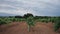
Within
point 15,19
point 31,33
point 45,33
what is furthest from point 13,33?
point 15,19

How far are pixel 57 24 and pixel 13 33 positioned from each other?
4216 mm

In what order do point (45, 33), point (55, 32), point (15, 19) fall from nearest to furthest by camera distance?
point (45, 33), point (55, 32), point (15, 19)

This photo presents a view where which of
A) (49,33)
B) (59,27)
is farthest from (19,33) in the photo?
(59,27)

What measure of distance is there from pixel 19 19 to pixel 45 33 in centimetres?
1397

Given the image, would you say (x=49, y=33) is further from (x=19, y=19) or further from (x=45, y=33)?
(x=19, y=19)

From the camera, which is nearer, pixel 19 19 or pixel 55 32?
pixel 55 32

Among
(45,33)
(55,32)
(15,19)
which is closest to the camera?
(45,33)

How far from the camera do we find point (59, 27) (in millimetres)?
17375

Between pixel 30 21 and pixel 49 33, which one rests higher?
pixel 30 21

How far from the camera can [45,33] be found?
1620 centimetres

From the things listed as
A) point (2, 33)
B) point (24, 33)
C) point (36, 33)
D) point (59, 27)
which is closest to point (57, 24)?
point (59, 27)

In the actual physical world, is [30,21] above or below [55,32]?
above

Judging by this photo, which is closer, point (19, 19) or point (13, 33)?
point (13, 33)

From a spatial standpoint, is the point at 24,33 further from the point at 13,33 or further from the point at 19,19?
the point at 19,19
